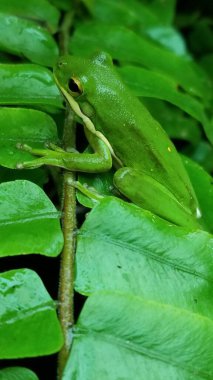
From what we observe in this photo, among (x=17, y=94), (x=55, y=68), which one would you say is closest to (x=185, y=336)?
(x=17, y=94)

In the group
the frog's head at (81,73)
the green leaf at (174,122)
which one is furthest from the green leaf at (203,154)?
the frog's head at (81,73)

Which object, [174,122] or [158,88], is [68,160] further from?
[174,122]

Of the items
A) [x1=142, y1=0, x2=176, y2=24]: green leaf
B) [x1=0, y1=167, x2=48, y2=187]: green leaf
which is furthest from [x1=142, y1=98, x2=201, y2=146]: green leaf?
[x1=0, y1=167, x2=48, y2=187]: green leaf

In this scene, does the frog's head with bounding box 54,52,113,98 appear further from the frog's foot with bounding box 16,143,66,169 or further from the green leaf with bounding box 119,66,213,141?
the frog's foot with bounding box 16,143,66,169

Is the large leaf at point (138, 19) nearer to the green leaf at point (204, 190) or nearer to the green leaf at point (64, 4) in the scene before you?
the green leaf at point (64, 4)

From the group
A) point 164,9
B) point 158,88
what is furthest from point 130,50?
point 164,9
